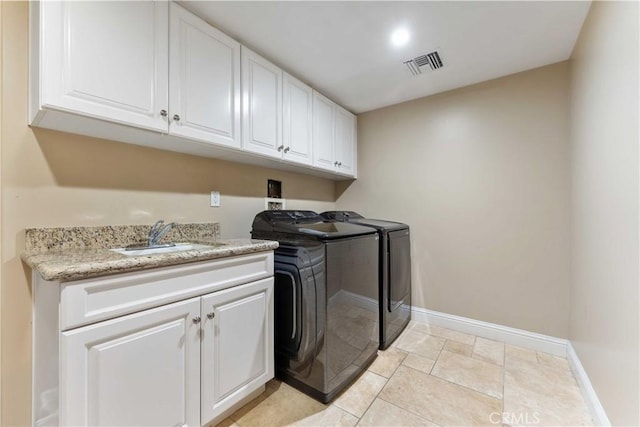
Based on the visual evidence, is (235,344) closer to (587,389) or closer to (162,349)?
(162,349)

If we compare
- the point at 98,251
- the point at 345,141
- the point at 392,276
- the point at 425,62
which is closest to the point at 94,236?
the point at 98,251

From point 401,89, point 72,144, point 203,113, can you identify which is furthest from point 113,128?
point 401,89

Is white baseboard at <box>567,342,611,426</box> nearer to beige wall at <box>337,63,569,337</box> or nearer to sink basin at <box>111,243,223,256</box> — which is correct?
beige wall at <box>337,63,569,337</box>

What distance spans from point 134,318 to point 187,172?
3.50 ft

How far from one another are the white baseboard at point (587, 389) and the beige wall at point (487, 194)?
0.23 metres

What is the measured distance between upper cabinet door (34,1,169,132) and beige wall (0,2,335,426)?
31 cm

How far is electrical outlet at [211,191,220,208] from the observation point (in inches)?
77.4

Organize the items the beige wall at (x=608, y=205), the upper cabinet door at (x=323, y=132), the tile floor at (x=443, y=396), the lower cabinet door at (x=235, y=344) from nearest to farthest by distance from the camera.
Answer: the beige wall at (x=608, y=205)
the lower cabinet door at (x=235, y=344)
the tile floor at (x=443, y=396)
the upper cabinet door at (x=323, y=132)

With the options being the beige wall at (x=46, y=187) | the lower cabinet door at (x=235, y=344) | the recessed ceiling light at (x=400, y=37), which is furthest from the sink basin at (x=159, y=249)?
the recessed ceiling light at (x=400, y=37)

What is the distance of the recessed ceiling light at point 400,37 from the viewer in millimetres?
1701

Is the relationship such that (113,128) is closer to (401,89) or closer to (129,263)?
(129,263)

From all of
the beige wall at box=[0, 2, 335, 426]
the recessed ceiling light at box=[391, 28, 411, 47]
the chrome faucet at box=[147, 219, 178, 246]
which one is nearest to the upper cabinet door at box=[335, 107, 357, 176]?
the recessed ceiling light at box=[391, 28, 411, 47]

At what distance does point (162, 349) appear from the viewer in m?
1.11

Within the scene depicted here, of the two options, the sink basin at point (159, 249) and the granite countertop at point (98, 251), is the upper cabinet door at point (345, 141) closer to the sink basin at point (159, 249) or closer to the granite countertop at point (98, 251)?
the granite countertop at point (98, 251)
